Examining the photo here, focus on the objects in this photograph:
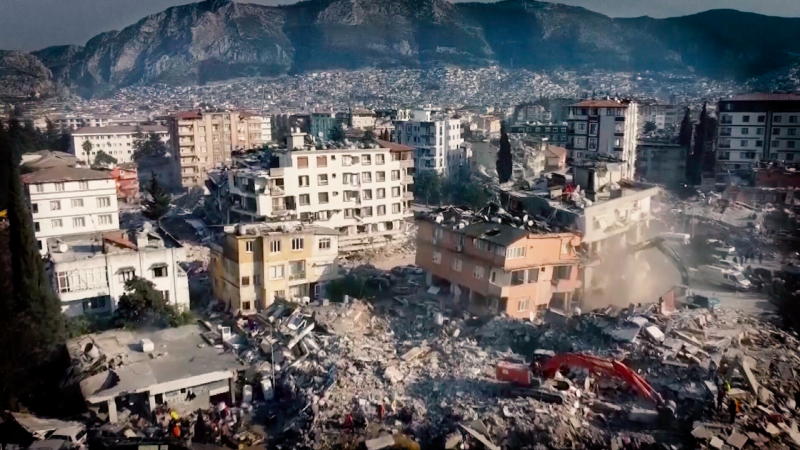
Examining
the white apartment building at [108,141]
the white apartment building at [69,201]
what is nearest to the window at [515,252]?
the white apartment building at [69,201]

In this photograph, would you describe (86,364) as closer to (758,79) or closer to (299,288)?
(299,288)

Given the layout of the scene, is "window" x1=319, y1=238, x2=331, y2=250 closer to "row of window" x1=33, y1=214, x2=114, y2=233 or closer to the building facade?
"row of window" x1=33, y1=214, x2=114, y2=233

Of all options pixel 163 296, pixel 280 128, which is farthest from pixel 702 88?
pixel 163 296

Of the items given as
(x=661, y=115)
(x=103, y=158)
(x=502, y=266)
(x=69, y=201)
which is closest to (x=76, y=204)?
(x=69, y=201)

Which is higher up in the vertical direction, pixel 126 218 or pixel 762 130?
pixel 762 130

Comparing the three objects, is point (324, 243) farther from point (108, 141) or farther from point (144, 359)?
point (108, 141)

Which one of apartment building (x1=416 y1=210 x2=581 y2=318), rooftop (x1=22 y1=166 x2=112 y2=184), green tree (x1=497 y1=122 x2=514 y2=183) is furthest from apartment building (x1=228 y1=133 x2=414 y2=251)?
green tree (x1=497 y1=122 x2=514 y2=183)

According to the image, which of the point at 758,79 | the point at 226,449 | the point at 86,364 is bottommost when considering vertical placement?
the point at 226,449
